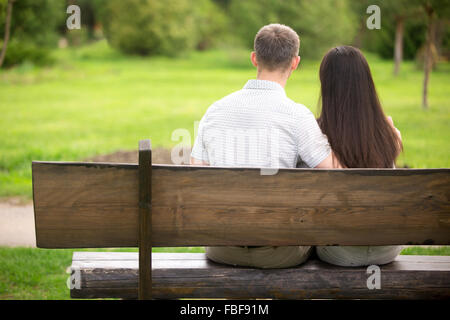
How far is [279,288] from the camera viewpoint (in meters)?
2.74

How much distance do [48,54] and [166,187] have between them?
29593 millimetres

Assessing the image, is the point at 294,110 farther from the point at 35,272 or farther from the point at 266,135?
the point at 35,272

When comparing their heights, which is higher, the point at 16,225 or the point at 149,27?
the point at 149,27

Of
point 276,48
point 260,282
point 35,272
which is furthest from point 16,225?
point 276,48

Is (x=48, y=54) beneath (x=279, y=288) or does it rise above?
above

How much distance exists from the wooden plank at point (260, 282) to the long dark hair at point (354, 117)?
58cm

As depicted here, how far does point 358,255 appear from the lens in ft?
9.29

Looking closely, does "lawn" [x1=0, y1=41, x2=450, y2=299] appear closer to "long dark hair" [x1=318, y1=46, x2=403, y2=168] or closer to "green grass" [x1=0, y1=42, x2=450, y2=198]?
"green grass" [x1=0, y1=42, x2=450, y2=198]

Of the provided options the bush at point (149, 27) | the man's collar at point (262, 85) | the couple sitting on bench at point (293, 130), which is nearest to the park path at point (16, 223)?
the couple sitting on bench at point (293, 130)

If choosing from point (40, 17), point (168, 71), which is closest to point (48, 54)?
point (40, 17)

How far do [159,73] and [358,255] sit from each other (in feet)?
84.5

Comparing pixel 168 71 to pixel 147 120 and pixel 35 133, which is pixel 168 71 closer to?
pixel 147 120

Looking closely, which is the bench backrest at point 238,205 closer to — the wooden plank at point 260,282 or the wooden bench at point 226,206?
the wooden bench at point 226,206

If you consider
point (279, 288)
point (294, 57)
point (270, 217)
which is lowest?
point (279, 288)
